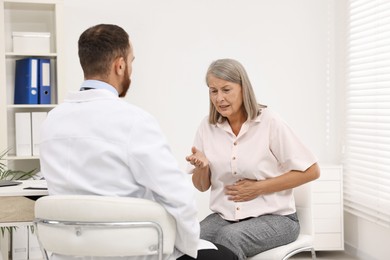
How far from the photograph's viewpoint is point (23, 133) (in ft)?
12.6

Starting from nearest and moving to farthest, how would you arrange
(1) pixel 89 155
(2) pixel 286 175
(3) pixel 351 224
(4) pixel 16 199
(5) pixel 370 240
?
(1) pixel 89 155
(4) pixel 16 199
(2) pixel 286 175
(5) pixel 370 240
(3) pixel 351 224

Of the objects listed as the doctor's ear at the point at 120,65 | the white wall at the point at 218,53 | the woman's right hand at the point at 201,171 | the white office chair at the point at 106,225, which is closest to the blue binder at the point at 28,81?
the white wall at the point at 218,53

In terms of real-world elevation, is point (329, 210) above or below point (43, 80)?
below

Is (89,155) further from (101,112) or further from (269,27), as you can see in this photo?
(269,27)

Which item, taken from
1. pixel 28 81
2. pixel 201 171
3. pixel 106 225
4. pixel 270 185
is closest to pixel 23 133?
pixel 28 81

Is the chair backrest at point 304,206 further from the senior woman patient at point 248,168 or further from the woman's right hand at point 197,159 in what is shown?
the woman's right hand at point 197,159

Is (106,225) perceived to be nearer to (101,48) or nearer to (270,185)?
(101,48)

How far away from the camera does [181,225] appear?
69.9 inches

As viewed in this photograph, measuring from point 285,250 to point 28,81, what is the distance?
88.6 inches

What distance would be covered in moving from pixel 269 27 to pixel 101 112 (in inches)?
116

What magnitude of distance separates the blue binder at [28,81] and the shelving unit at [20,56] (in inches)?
2.1

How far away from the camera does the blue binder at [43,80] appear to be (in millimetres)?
3859

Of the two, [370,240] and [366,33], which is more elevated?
[366,33]

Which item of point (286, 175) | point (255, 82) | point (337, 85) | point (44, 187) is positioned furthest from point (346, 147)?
point (44, 187)
